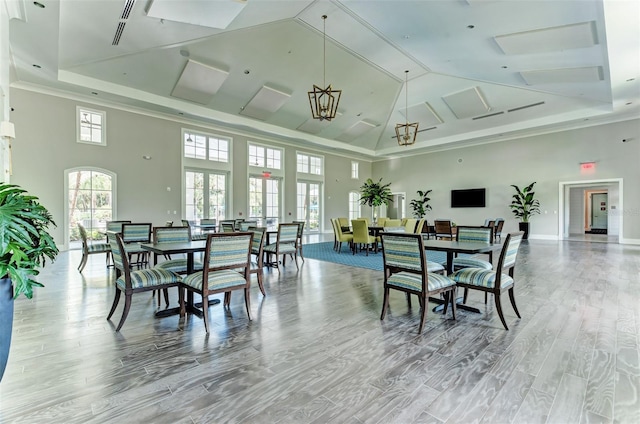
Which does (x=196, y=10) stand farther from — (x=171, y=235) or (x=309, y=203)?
(x=309, y=203)

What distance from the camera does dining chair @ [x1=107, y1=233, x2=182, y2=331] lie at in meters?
2.71

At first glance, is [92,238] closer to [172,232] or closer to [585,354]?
[172,232]

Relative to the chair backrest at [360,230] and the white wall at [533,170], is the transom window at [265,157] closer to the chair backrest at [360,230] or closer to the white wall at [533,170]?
the chair backrest at [360,230]

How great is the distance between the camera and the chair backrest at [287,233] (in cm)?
537

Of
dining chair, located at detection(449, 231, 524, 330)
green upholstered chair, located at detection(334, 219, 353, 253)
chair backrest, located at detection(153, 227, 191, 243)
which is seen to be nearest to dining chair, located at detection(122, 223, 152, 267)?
chair backrest, located at detection(153, 227, 191, 243)

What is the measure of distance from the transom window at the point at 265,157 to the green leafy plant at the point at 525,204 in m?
9.09

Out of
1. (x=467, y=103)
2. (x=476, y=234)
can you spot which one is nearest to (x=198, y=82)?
(x=476, y=234)

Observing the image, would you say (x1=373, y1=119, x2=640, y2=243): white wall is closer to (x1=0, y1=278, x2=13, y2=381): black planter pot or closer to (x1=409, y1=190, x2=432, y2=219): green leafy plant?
(x1=409, y1=190, x2=432, y2=219): green leafy plant

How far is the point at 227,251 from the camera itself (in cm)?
288

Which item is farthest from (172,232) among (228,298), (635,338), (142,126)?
(142,126)

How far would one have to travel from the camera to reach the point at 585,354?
2.27m

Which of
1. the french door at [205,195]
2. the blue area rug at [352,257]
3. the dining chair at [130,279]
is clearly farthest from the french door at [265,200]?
the dining chair at [130,279]

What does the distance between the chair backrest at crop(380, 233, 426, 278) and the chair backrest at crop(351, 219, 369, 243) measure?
411 cm

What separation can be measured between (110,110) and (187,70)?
2624mm
